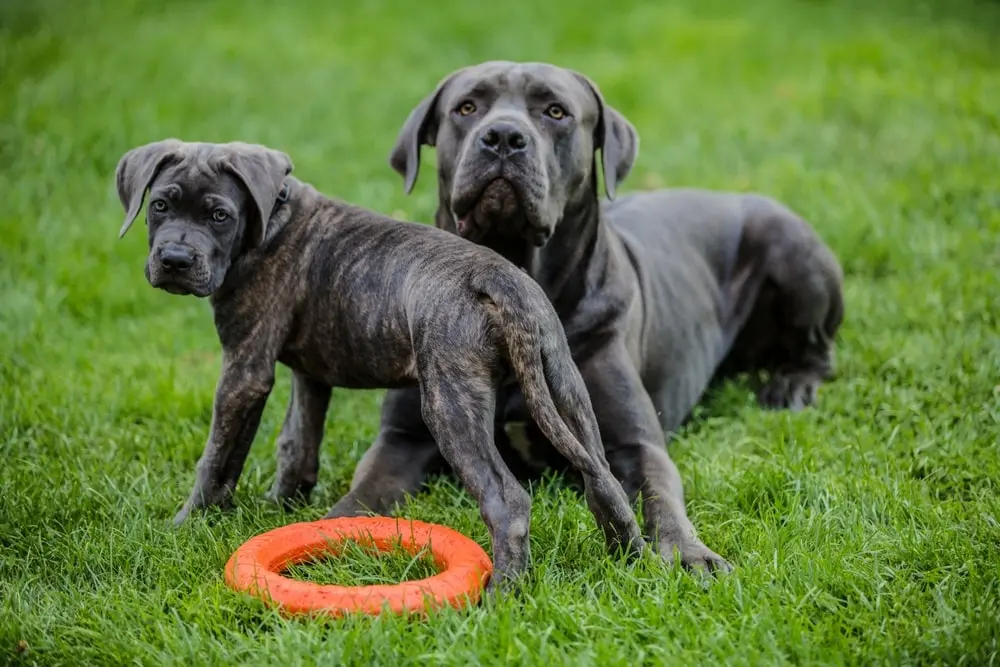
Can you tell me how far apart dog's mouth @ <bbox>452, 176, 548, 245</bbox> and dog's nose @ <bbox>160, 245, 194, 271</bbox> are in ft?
3.45

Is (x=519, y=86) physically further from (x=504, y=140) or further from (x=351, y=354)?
(x=351, y=354)

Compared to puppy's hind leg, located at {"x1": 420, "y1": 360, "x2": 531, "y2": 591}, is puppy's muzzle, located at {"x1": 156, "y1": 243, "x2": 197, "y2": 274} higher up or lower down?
higher up

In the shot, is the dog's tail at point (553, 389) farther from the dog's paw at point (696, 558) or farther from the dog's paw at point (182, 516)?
the dog's paw at point (182, 516)

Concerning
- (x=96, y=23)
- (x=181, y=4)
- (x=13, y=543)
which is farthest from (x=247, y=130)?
(x=13, y=543)

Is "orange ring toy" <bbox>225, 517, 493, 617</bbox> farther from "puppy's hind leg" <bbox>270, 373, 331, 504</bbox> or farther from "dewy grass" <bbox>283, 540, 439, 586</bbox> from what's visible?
"puppy's hind leg" <bbox>270, 373, 331, 504</bbox>

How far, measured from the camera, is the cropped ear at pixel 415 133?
495cm

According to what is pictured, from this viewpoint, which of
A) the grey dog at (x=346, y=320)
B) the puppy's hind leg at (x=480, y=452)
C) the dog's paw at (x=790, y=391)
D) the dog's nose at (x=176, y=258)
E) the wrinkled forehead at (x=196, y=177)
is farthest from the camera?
the dog's paw at (x=790, y=391)

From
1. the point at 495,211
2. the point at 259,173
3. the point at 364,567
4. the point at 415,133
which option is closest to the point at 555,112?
the point at 495,211

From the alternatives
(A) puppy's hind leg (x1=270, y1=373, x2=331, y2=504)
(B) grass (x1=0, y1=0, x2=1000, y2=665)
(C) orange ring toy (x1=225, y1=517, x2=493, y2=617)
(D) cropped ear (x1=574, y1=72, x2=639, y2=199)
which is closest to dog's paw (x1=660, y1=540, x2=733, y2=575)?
(B) grass (x1=0, y1=0, x2=1000, y2=665)

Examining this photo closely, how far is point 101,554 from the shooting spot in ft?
13.5

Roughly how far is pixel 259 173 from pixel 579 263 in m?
1.38

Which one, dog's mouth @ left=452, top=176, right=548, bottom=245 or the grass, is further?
dog's mouth @ left=452, top=176, right=548, bottom=245

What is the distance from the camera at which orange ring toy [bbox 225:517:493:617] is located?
3.51 m

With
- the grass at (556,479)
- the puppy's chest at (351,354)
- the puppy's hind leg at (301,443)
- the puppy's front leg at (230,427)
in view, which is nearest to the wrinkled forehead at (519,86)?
the puppy's chest at (351,354)
